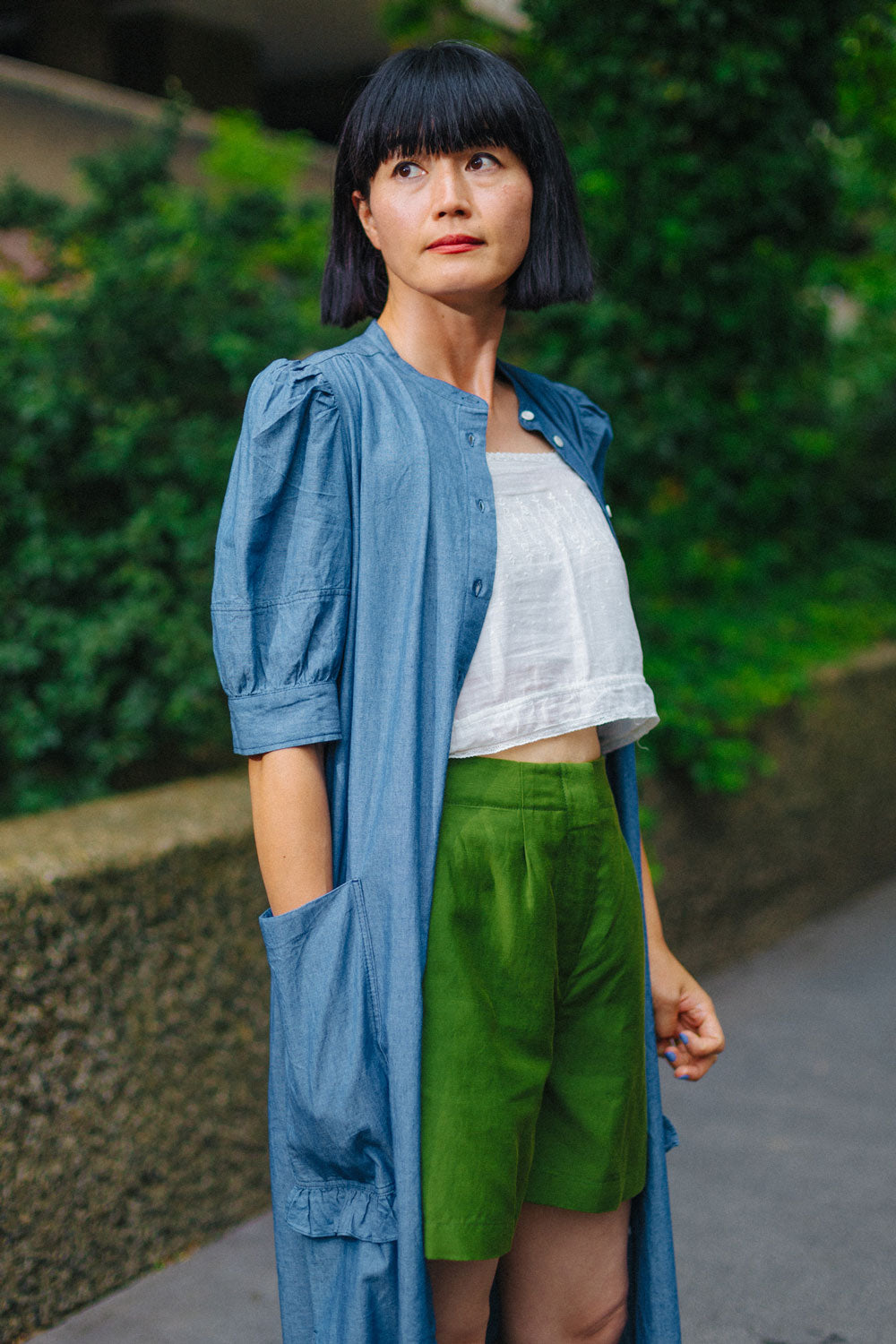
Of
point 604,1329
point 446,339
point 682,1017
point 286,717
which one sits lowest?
point 604,1329

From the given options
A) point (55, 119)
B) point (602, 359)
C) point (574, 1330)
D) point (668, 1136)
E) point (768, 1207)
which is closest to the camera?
point (574, 1330)

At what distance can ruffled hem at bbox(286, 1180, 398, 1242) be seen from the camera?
1404 mm

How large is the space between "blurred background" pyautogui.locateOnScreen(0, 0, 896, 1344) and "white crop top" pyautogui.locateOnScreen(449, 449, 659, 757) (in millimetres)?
705

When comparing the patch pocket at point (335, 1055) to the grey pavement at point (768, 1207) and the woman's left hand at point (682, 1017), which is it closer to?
the woman's left hand at point (682, 1017)

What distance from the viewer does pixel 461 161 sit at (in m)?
1.54

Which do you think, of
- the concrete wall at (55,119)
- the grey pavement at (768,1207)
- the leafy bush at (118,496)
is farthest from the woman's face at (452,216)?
the concrete wall at (55,119)

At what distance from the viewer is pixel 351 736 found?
1.47m

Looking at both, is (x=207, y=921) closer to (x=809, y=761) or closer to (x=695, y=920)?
(x=695, y=920)

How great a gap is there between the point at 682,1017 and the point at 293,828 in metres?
0.77

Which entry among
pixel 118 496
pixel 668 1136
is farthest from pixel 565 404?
pixel 118 496

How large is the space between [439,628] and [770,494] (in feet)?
14.4

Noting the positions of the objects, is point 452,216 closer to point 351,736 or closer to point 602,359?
point 351,736

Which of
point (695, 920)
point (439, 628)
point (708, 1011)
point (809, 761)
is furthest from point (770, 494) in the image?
point (439, 628)

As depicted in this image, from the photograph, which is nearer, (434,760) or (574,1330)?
(434,760)
